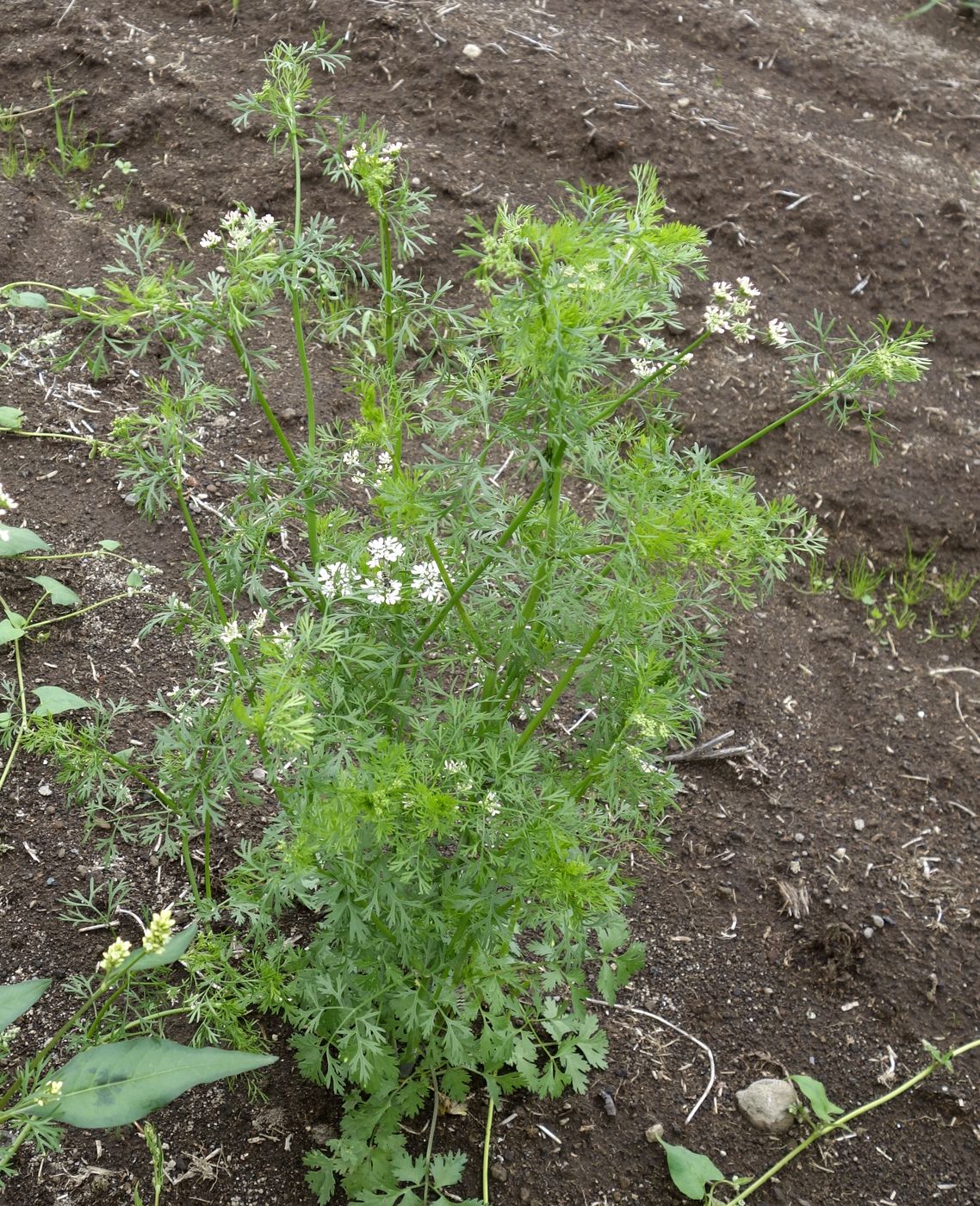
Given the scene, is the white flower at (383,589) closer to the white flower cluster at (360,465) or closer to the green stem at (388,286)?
the white flower cluster at (360,465)

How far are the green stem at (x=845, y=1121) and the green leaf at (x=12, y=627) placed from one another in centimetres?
217

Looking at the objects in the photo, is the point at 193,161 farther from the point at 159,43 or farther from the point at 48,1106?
the point at 48,1106

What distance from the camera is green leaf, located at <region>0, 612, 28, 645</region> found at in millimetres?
2792

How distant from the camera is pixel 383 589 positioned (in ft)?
6.06

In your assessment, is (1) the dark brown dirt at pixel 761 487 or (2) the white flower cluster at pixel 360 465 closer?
(2) the white flower cluster at pixel 360 465

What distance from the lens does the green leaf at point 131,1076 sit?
178cm

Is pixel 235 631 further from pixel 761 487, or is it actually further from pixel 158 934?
pixel 761 487

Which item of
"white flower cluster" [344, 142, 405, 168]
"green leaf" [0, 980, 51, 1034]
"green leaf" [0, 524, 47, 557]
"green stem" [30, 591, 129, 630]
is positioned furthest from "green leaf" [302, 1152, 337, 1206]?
"white flower cluster" [344, 142, 405, 168]

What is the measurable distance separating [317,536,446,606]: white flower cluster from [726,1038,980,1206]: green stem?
154 centimetres

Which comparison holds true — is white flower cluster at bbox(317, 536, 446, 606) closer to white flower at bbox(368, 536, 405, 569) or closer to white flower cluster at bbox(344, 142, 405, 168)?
white flower at bbox(368, 536, 405, 569)

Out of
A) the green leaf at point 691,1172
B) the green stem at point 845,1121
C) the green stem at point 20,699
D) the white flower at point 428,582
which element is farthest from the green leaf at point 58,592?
the green stem at point 845,1121

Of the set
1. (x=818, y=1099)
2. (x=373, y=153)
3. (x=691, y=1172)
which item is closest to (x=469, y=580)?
(x=373, y=153)

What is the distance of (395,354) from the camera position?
211cm

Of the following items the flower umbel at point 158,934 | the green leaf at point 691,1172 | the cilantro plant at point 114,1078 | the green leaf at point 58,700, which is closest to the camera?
the flower umbel at point 158,934
